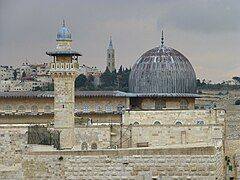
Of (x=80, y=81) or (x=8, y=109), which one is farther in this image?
(x=80, y=81)

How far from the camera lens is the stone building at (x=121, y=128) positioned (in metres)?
15.3

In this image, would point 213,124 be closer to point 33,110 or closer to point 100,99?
point 100,99

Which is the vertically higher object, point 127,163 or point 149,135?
point 149,135

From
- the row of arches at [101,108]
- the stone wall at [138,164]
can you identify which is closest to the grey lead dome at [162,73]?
the row of arches at [101,108]

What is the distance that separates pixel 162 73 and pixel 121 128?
5343 mm

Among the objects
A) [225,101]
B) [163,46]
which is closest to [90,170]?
[163,46]

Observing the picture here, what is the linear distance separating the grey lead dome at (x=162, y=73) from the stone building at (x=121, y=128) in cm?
5

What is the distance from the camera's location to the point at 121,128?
2586 cm

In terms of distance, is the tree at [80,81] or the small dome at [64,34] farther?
the tree at [80,81]

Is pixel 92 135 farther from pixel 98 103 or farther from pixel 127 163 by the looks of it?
pixel 127 163

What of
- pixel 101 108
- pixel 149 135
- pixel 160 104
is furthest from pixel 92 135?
pixel 160 104

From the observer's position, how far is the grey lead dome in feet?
99.6

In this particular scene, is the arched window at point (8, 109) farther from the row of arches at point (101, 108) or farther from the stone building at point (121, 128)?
the row of arches at point (101, 108)

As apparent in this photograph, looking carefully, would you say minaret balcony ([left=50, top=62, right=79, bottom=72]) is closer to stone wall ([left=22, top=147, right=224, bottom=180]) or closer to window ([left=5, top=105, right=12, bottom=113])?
stone wall ([left=22, top=147, right=224, bottom=180])
